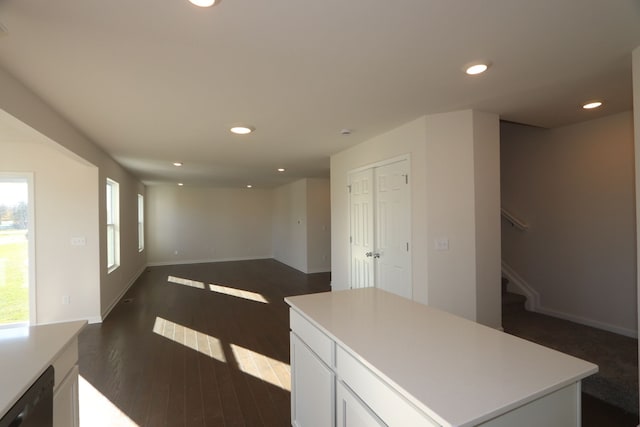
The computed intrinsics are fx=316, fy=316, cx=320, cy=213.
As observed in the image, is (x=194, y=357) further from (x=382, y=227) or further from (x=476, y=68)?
(x=476, y=68)

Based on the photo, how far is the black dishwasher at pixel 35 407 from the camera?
96 centimetres

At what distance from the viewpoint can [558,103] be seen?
290cm

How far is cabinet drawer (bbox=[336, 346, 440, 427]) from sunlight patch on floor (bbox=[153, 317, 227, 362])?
2197 mm

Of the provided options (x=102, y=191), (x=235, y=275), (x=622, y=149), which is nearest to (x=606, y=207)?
(x=622, y=149)

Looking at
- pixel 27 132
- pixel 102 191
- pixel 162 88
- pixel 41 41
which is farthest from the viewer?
pixel 102 191

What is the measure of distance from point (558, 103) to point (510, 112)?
38 centimetres

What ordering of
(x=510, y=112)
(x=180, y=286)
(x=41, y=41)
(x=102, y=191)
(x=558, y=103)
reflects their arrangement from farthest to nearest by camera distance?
(x=180, y=286), (x=102, y=191), (x=510, y=112), (x=558, y=103), (x=41, y=41)

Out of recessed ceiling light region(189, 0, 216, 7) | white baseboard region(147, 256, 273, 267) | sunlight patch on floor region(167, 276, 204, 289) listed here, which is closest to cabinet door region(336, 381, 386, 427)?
recessed ceiling light region(189, 0, 216, 7)

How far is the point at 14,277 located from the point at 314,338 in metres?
4.47

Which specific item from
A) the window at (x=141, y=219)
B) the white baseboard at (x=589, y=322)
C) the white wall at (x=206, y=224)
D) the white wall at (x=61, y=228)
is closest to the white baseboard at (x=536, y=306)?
the white baseboard at (x=589, y=322)

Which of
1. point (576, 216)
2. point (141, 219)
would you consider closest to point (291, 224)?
point (141, 219)

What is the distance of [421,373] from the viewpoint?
1.10m

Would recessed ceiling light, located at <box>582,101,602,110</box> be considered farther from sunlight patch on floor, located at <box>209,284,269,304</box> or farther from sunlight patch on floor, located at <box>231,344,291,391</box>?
sunlight patch on floor, located at <box>209,284,269,304</box>

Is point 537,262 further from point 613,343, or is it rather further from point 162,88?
point 162,88
